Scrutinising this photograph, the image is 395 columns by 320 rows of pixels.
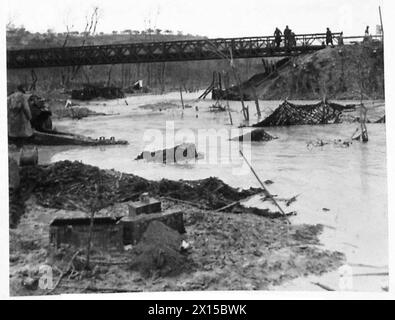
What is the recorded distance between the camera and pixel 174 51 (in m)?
4.41

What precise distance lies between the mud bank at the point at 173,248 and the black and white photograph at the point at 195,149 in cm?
1

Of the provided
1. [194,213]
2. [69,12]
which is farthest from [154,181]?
[69,12]

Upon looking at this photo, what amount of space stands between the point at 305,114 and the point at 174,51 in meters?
1.31

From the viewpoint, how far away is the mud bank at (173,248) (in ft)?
12.6

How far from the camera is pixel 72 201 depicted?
4113 millimetres

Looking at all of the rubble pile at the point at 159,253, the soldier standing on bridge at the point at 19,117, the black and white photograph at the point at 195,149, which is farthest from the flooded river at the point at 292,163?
the rubble pile at the point at 159,253

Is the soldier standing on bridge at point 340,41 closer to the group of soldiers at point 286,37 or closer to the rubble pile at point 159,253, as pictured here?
the group of soldiers at point 286,37

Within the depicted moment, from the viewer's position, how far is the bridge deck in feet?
14.3

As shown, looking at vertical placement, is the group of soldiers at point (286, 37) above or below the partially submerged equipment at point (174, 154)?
above

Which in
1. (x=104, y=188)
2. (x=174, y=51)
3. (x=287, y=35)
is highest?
(x=287, y=35)

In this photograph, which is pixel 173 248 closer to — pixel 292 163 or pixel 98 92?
pixel 292 163

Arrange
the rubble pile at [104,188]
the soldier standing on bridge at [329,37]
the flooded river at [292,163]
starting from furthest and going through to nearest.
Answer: the soldier standing on bridge at [329,37], the rubble pile at [104,188], the flooded river at [292,163]

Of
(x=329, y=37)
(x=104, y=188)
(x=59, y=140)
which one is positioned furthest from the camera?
(x=329, y=37)

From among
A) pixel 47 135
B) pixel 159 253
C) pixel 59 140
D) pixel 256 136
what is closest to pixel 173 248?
pixel 159 253
